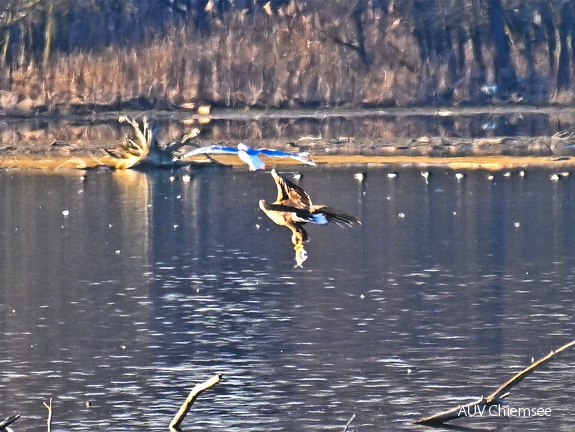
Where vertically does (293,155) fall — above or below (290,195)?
above

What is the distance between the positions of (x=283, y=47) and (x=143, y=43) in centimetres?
584

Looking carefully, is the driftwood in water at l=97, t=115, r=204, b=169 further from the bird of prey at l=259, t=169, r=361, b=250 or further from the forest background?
the bird of prey at l=259, t=169, r=361, b=250

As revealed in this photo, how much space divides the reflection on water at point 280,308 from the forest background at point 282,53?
22476mm

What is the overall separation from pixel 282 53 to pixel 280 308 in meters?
43.7

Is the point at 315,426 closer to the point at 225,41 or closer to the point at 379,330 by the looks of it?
→ the point at 379,330

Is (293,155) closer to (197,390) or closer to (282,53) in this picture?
(197,390)

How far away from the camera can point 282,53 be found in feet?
222

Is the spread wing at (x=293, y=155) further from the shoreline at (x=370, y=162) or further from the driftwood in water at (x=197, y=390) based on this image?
the shoreline at (x=370, y=162)

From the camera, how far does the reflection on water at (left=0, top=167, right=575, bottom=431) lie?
60.2ft

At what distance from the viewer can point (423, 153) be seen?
2120 inches

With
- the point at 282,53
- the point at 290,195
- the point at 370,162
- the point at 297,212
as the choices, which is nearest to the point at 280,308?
the point at 290,195

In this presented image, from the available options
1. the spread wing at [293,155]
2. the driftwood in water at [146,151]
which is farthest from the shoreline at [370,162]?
the spread wing at [293,155]

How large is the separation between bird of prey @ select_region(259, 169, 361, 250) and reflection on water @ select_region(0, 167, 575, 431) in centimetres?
322

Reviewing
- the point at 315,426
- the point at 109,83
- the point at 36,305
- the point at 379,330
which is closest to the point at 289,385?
the point at 315,426
